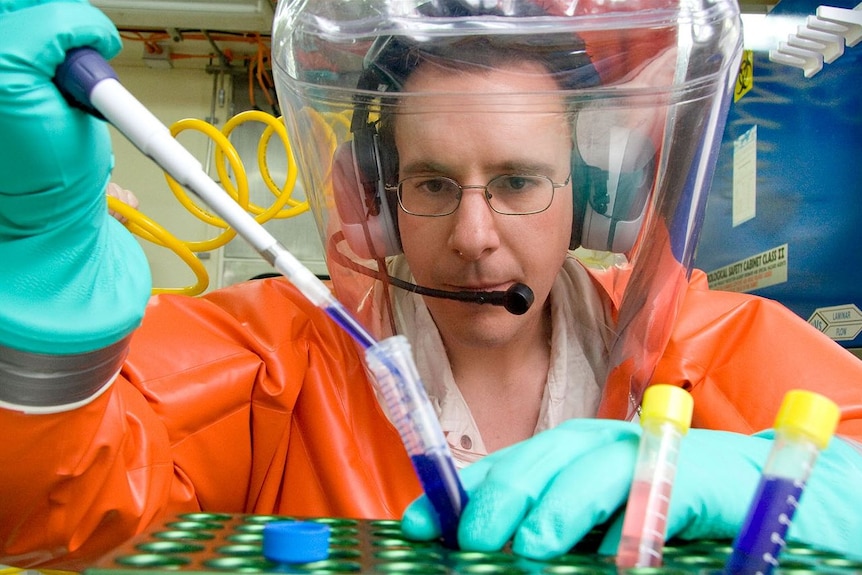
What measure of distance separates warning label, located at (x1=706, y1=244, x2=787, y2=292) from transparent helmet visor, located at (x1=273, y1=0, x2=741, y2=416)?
630mm

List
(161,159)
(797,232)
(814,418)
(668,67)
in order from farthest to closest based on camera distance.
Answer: (797,232) < (668,67) < (161,159) < (814,418)

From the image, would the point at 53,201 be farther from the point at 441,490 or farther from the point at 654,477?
the point at 654,477

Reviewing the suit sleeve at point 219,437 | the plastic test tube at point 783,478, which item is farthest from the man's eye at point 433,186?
the plastic test tube at point 783,478

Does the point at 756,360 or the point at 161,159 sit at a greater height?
the point at 161,159

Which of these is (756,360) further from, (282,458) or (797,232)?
(282,458)

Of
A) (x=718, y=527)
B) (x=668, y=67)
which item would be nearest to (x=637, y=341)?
(x=668, y=67)

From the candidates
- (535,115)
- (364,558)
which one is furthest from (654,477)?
(535,115)

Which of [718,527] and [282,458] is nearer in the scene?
[718,527]

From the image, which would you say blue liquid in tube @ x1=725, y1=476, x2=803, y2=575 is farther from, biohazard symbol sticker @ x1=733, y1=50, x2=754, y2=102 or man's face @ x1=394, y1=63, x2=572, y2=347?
biohazard symbol sticker @ x1=733, y1=50, x2=754, y2=102

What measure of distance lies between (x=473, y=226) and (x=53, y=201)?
1.62 feet

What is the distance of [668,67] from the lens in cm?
93

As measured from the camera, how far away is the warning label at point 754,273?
1541mm

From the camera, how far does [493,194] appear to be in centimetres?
96

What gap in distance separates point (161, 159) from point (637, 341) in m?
0.75
